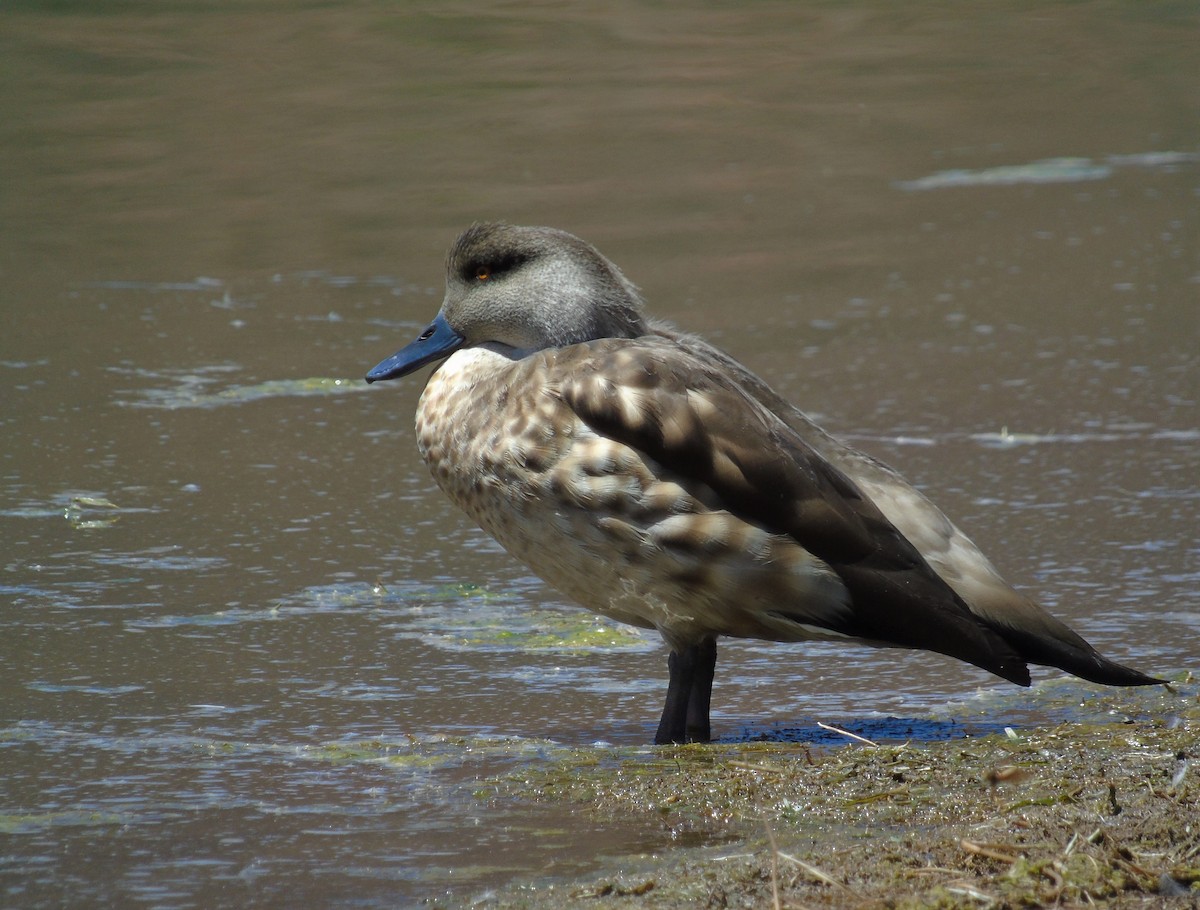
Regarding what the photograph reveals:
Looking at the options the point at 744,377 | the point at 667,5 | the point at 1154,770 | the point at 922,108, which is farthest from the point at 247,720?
the point at 667,5

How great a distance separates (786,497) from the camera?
4.21 metres

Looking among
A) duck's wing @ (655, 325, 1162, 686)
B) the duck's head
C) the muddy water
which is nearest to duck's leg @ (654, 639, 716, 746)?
the muddy water

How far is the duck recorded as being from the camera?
4180 mm

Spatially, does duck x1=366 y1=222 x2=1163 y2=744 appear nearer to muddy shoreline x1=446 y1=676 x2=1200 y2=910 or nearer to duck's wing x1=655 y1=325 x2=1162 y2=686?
duck's wing x1=655 y1=325 x2=1162 y2=686

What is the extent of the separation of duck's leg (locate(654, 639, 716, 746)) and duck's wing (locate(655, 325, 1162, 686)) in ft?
1.87

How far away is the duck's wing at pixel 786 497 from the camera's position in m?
4.19

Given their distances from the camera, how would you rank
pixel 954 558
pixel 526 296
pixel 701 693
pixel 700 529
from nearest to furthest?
pixel 700 529
pixel 701 693
pixel 954 558
pixel 526 296

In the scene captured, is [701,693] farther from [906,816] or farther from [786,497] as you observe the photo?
[906,816]

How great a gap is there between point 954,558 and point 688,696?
2.46 feet

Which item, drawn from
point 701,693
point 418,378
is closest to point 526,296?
point 701,693

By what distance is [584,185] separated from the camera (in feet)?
33.9

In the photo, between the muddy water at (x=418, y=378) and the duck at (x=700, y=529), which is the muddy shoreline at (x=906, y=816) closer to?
the muddy water at (x=418, y=378)

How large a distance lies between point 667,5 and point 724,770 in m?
13.5

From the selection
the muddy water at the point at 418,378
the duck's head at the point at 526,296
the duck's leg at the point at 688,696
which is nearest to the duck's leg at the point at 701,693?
the duck's leg at the point at 688,696
